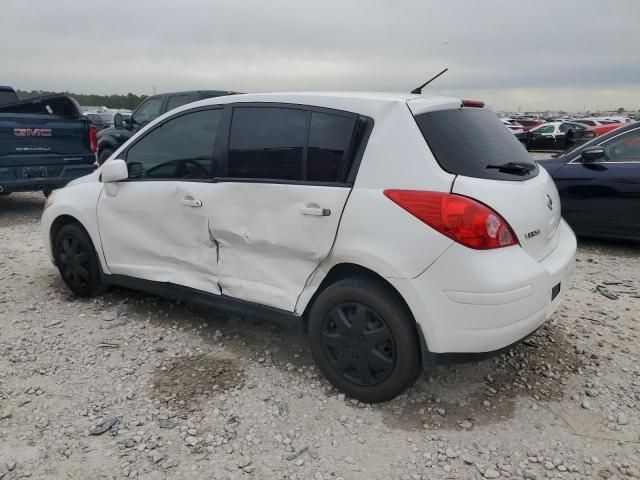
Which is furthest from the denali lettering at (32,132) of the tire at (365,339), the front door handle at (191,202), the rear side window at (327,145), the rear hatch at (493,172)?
the rear hatch at (493,172)

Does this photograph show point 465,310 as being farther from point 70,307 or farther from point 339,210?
point 70,307

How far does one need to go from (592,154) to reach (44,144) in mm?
7091

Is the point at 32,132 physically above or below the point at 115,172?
above

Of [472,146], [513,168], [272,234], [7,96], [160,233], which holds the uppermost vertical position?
[7,96]

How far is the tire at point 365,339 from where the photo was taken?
8.89ft

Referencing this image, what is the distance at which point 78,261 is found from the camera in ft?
14.4

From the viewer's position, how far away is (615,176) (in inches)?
223

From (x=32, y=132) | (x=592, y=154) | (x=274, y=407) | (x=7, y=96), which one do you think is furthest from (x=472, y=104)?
(x=7, y=96)

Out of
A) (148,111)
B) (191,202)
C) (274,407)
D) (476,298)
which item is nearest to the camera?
(476,298)

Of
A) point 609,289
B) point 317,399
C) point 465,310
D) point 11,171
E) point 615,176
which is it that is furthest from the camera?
point 11,171

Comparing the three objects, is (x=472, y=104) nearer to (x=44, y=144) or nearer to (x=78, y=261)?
(x=78, y=261)

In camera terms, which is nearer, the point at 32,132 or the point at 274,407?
the point at 274,407

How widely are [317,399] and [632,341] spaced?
224 cm

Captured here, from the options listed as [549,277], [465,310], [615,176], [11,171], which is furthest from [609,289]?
[11,171]
